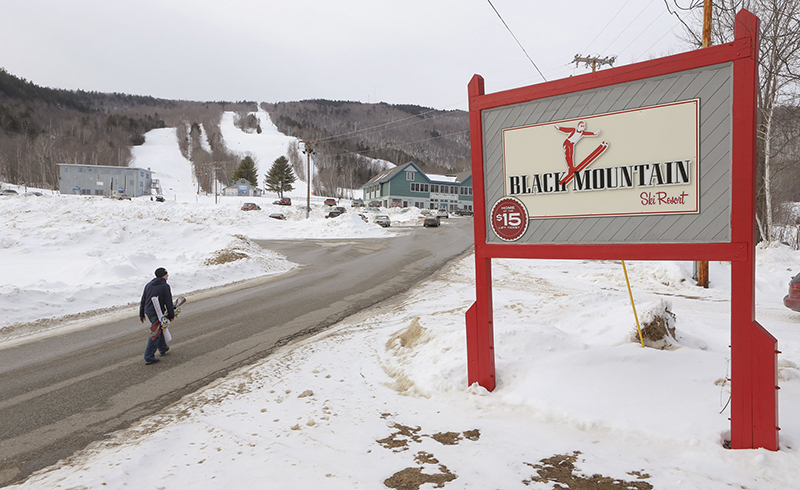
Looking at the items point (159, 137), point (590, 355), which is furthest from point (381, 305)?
point (159, 137)

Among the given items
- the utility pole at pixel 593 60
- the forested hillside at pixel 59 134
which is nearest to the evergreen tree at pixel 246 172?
the forested hillside at pixel 59 134

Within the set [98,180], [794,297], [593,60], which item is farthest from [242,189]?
[794,297]

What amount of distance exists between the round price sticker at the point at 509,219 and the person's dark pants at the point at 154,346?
555 centimetres

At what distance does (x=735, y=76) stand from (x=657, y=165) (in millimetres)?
897

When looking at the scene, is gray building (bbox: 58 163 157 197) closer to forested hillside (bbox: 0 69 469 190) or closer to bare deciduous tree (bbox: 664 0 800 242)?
forested hillside (bbox: 0 69 469 190)

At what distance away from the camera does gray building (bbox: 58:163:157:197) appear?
3433 inches

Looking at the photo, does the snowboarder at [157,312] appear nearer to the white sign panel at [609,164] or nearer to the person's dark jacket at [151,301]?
the person's dark jacket at [151,301]

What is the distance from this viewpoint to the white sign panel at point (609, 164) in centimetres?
394

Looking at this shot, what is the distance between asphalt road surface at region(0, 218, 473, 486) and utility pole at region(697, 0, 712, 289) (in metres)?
8.79

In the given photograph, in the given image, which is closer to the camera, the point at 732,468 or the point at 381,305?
the point at 732,468

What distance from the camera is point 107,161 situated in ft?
396

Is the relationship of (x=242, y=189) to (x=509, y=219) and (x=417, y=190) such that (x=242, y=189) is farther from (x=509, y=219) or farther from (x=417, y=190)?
(x=509, y=219)

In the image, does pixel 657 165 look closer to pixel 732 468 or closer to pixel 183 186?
pixel 732 468

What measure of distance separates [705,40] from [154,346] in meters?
15.0
